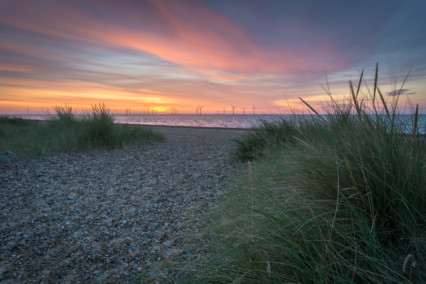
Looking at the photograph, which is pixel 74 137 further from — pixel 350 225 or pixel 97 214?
pixel 350 225

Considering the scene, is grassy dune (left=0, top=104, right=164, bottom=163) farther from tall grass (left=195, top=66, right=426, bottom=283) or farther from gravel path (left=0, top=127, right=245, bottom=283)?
tall grass (left=195, top=66, right=426, bottom=283)

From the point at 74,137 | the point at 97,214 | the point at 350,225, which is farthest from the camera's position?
the point at 74,137

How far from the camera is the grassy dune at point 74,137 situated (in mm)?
6299

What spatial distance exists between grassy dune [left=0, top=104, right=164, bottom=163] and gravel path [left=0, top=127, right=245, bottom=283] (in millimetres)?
1014

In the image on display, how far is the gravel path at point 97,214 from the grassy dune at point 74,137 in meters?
1.01

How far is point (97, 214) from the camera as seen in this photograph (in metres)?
3.06

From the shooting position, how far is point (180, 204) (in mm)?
3320

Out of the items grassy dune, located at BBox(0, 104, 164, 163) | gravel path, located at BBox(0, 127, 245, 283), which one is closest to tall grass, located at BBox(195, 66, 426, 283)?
gravel path, located at BBox(0, 127, 245, 283)

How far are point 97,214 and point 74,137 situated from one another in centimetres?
553

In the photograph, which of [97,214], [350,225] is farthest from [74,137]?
[350,225]

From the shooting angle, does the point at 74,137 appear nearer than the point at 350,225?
No

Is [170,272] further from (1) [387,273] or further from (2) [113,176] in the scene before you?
(2) [113,176]

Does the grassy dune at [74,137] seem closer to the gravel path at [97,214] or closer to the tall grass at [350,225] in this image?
the gravel path at [97,214]

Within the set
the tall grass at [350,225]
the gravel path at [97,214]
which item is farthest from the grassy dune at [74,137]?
the tall grass at [350,225]
